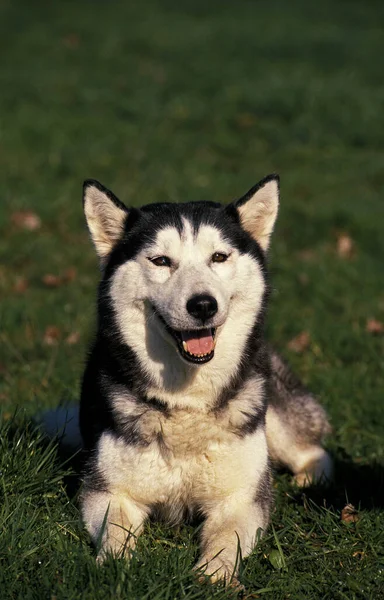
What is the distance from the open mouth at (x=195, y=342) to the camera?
393cm

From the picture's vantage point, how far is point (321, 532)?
413cm

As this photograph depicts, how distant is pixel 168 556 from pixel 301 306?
469 centimetres

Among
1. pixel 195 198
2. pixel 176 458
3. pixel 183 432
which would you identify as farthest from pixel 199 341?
pixel 195 198

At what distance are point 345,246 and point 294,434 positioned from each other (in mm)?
4832

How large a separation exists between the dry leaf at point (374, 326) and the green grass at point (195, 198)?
0.13m

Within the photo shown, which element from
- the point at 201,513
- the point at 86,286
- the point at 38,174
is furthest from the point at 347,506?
the point at 38,174

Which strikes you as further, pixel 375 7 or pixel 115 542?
pixel 375 7

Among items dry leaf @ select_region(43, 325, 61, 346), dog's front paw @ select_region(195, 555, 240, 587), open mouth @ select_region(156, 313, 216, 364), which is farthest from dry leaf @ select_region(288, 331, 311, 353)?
dog's front paw @ select_region(195, 555, 240, 587)

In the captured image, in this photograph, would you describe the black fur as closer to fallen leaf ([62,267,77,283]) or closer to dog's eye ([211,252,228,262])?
dog's eye ([211,252,228,262])

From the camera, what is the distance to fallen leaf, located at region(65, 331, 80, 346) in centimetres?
696

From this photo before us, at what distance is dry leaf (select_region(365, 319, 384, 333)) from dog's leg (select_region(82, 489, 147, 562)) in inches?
153

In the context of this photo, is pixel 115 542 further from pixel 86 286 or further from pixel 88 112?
pixel 88 112

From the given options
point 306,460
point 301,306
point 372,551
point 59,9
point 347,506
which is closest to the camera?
point 372,551

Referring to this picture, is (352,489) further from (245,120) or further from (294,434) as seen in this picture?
(245,120)
